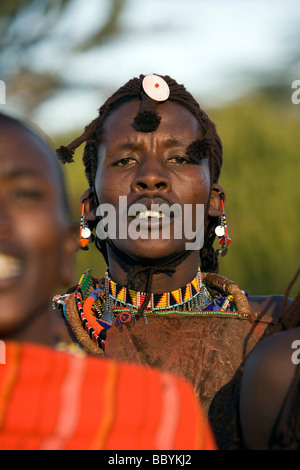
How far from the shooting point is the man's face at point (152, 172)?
3312mm

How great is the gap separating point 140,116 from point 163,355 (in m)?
1.09

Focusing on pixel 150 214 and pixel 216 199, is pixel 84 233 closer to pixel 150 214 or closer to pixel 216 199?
pixel 150 214

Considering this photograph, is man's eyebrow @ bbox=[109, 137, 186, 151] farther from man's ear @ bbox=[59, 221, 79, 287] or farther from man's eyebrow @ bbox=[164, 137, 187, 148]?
man's ear @ bbox=[59, 221, 79, 287]

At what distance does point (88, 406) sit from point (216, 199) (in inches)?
90.1

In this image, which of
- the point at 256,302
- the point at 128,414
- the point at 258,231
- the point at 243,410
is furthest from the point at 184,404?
the point at 258,231

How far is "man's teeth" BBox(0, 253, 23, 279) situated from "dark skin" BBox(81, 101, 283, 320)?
156 cm

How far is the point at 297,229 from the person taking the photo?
8773mm

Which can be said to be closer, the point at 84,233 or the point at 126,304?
the point at 126,304

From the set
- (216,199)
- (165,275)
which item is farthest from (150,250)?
(216,199)

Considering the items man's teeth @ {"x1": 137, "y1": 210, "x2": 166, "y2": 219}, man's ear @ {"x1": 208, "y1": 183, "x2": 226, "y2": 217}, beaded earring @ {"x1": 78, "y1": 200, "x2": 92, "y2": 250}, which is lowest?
beaded earring @ {"x1": 78, "y1": 200, "x2": 92, "y2": 250}

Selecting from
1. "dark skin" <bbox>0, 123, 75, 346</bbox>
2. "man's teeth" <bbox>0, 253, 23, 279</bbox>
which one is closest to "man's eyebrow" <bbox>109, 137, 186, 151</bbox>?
"dark skin" <bbox>0, 123, 75, 346</bbox>

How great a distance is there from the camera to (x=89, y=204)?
12.4 ft

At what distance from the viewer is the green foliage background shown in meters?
8.66

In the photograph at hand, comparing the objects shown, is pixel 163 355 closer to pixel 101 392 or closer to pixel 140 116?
pixel 140 116
